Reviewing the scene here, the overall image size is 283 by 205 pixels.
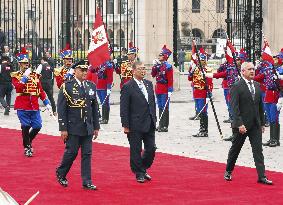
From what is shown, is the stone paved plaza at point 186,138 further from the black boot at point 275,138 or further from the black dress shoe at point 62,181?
the black dress shoe at point 62,181

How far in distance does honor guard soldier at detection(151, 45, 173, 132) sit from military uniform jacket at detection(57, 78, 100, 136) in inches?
284

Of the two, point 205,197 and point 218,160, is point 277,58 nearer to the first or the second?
point 218,160

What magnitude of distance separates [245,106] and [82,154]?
7.43ft

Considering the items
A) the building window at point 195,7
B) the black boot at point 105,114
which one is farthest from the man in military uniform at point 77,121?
the building window at point 195,7

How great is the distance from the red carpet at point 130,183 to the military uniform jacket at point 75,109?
0.76 m

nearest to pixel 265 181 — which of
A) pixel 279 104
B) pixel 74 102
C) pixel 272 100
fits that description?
pixel 74 102

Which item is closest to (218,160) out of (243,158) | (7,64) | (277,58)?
(243,158)

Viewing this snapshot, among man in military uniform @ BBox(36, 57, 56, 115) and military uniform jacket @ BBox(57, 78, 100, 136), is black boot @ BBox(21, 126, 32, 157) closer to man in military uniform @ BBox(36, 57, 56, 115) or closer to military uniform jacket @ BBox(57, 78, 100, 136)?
military uniform jacket @ BBox(57, 78, 100, 136)

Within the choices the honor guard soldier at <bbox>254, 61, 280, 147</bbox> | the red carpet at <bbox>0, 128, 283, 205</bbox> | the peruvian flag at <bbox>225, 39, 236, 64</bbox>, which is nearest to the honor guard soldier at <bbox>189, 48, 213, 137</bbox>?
the peruvian flag at <bbox>225, 39, 236, 64</bbox>

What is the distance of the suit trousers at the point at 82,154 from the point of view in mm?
11055

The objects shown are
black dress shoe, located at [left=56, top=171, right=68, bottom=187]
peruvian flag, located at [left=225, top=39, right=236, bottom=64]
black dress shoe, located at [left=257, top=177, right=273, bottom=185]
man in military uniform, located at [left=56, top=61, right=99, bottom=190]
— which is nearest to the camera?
man in military uniform, located at [left=56, top=61, right=99, bottom=190]

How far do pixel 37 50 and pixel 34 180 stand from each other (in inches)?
733

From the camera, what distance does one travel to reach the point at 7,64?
2384cm

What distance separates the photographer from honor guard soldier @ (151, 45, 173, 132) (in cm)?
1845
